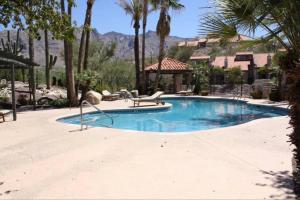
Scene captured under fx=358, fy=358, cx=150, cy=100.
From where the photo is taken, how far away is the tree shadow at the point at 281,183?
4672 millimetres

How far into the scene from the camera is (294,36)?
518 centimetres

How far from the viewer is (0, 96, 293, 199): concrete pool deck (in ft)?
16.3

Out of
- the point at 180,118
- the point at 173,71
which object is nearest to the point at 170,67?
the point at 173,71

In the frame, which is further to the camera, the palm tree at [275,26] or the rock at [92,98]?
the rock at [92,98]

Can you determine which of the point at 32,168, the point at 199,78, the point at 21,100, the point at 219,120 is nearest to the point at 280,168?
the point at 32,168

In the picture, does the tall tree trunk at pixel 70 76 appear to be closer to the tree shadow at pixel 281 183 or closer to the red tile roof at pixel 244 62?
the tree shadow at pixel 281 183

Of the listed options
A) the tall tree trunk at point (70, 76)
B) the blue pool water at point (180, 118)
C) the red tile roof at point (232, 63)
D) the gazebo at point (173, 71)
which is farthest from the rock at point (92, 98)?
the red tile roof at point (232, 63)

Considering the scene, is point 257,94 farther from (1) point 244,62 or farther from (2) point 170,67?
(1) point 244,62

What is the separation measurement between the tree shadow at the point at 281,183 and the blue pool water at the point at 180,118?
775 cm

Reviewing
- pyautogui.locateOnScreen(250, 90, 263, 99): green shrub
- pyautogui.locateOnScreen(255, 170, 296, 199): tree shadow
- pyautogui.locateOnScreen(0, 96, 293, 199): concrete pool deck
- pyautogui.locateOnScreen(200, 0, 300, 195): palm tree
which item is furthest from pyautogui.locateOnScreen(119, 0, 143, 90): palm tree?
pyautogui.locateOnScreen(255, 170, 296, 199): tree shadow

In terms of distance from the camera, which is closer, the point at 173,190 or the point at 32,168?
the point at 173,190

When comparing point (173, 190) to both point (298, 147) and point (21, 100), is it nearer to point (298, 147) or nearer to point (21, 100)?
point (298, 147)

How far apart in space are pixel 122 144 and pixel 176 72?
22.4 meters

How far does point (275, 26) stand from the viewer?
6617 millimetres
